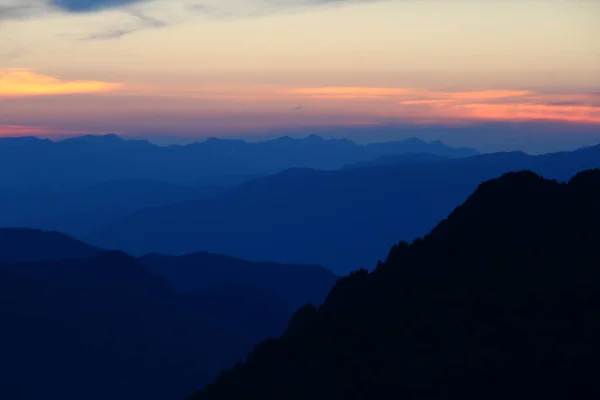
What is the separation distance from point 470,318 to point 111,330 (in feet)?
388

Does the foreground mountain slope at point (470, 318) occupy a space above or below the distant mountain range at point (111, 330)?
above

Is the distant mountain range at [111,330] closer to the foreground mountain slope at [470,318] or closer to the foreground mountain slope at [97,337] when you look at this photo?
the foreground mountain slope at [97,337]

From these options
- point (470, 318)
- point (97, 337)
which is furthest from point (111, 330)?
point (470, 318)

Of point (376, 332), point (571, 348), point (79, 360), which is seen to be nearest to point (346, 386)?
point (376, 332)

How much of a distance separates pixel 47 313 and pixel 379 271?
110 meters

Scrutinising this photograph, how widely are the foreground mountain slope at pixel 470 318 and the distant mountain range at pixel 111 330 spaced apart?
280 ft

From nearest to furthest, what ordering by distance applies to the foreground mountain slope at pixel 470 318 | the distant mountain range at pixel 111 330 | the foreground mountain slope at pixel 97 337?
the foreground mountain slope at pixel 470 318
the foreground mountain slope at pixel 97 337
the distant mountain range at pixel 111 330

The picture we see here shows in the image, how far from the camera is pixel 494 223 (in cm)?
5381

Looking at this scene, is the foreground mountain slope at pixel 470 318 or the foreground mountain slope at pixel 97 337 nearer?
the foreground mountain slope at pixel 470 318

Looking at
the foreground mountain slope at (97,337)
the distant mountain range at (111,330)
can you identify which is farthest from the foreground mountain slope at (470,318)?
the foreground mountain slope at (97,337)

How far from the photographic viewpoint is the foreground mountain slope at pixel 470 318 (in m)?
40.3

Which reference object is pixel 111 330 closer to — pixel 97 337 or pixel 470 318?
pixel 97 337

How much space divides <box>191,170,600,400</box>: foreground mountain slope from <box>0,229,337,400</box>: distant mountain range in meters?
85.2

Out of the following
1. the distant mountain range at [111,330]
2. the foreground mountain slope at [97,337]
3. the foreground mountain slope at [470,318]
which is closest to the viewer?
the foreground mountain slope at [470,318]
